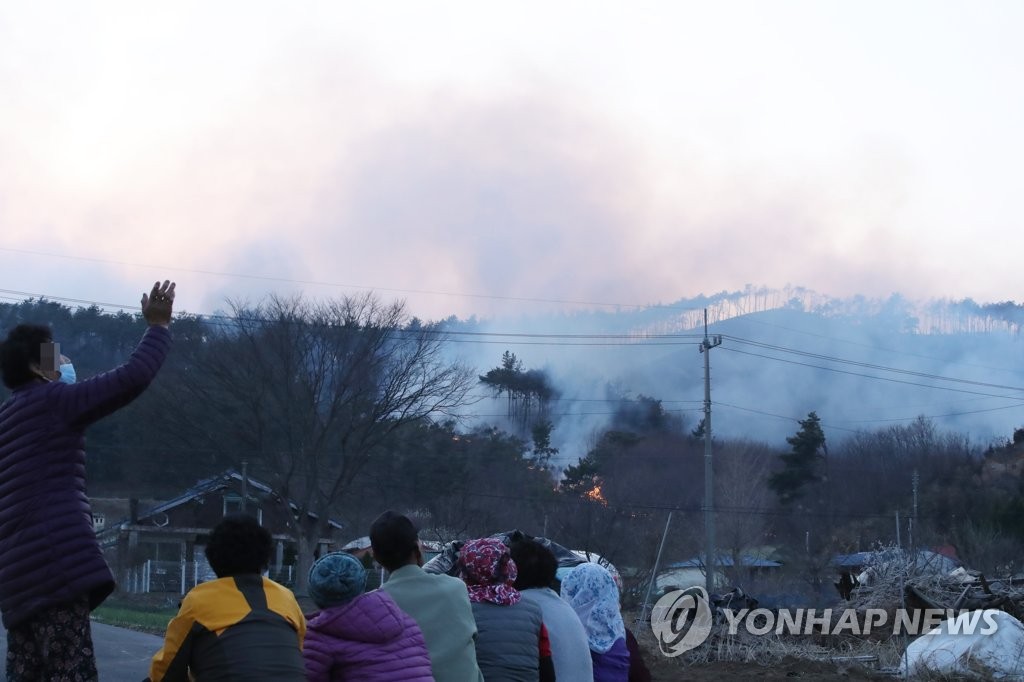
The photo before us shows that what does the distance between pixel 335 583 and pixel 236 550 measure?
1.78 ft

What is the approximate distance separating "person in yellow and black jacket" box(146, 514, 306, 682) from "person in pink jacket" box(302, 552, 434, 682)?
40 centimetres

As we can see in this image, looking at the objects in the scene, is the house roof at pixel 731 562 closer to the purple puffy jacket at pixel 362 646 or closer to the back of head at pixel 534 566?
the back of head at pixel 534 566

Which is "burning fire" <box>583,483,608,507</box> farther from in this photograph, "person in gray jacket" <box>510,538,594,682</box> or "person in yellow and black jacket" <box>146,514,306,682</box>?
"person in yellow and black jacket" <box>146,514,306,682</box>

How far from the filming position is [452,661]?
15.8ft

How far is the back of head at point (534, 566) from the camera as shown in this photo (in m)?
5.84

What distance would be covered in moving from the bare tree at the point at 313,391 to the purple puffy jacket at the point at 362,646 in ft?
116

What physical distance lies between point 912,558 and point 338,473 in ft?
74.3

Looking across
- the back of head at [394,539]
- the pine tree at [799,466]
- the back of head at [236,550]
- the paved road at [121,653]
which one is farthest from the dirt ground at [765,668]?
the pine tree at [799,466]

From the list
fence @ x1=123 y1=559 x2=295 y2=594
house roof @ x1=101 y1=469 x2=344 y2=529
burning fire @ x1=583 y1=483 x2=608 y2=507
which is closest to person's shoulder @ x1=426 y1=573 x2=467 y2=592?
fence @ x1=123 y1=559 x2=295 y2=594

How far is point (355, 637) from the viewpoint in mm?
4227

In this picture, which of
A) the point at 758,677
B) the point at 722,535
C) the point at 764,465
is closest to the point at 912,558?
the point at 758,677

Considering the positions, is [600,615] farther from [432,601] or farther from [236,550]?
[236,550]

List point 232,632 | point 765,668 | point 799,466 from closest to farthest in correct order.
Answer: point 232,632 < point 765,668 < point 799,466

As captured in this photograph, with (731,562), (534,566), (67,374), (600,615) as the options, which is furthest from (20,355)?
(731,562)
